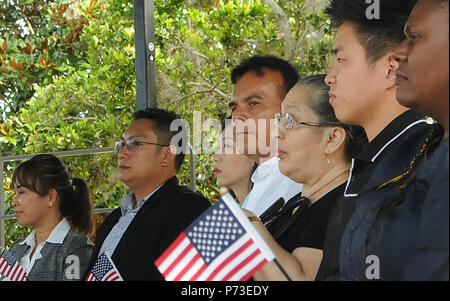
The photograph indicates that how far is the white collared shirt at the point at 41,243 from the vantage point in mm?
4105

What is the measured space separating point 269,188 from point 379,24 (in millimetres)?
1096

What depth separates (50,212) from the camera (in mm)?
4305

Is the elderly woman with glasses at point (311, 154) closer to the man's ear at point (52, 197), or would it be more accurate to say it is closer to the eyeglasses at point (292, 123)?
the eyeglasses at point (292, 123)

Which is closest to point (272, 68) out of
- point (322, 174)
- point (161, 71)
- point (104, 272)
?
point (322, 174)

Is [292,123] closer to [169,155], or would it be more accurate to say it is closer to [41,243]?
[169,155]

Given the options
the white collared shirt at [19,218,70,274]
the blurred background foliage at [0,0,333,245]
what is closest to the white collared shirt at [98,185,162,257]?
the white collared shirt at [19,218,70,274]

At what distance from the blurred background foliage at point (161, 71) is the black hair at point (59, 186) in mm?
4254

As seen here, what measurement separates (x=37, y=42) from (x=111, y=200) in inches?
125

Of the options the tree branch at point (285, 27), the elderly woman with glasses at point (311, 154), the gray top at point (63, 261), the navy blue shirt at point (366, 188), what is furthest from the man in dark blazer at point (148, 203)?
the tree branch at point (285, 27)

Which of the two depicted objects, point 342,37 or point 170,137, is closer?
point 342,37

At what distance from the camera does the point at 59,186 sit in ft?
14.4

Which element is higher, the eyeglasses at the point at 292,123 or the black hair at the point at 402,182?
the black hair at the point at 402,182

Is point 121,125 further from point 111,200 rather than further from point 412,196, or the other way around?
point 412,196

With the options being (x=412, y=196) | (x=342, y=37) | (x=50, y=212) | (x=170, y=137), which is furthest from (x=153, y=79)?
(x=412, y=196)
